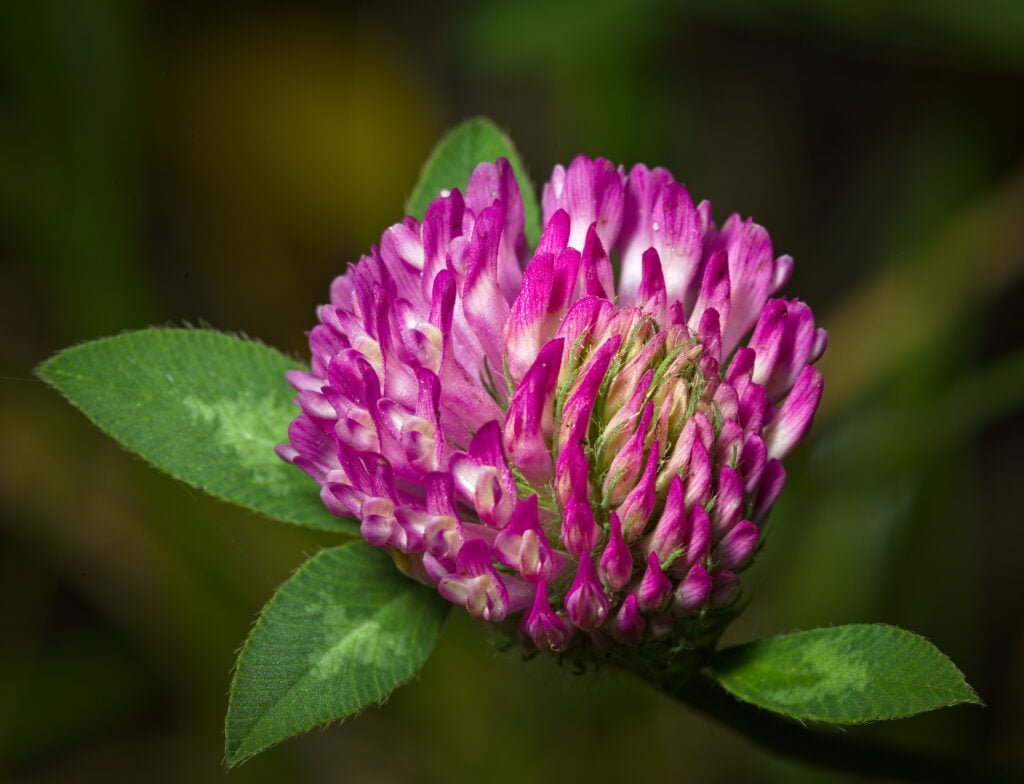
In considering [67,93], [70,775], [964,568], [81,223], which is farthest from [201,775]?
[964,568]

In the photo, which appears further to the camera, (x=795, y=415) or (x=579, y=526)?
(x=795, y=415)

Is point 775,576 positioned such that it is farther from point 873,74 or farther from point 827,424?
point 873,74

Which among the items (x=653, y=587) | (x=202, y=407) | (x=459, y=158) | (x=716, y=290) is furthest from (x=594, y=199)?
(x=202, y=407)

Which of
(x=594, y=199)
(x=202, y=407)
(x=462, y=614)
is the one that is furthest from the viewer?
(x=462, y=614)

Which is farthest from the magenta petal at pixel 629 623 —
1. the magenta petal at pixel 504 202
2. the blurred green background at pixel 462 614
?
the blurred green background at pixel 462 614

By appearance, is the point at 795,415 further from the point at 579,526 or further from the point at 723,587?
the point at 579,526

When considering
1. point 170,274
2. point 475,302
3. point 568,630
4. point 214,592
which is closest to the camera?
point 568,630
